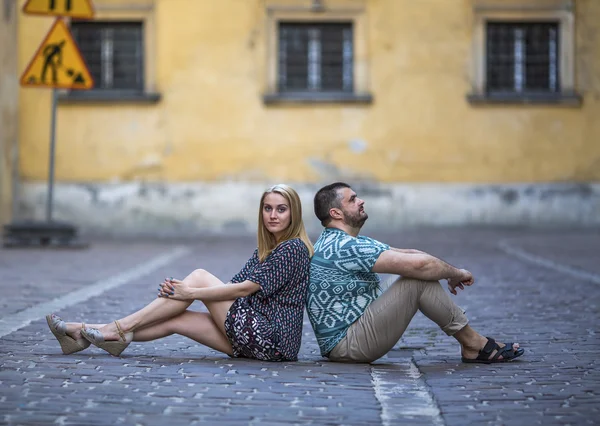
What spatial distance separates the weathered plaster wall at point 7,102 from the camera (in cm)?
1839

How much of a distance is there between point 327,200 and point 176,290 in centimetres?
95

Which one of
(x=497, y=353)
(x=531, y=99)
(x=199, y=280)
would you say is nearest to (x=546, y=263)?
(x=531, y=99)

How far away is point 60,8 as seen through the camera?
14820 mm

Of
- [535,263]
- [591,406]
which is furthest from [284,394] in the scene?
[535,263]

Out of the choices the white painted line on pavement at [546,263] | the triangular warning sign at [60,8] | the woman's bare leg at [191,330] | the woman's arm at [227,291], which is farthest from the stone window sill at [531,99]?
the woman's arm at [227,291]

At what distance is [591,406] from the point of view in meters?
4.96

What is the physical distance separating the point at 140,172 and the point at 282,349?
1329cm

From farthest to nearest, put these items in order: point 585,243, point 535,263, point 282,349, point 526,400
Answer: point 585,243 → point 535,263 → point 282,349 → point 526,400

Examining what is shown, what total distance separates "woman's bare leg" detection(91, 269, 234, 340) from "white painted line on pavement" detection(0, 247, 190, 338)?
1215 millimetres

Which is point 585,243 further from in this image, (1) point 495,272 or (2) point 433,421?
(2) point 433,421

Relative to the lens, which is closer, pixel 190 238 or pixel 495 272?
pixel 495 272

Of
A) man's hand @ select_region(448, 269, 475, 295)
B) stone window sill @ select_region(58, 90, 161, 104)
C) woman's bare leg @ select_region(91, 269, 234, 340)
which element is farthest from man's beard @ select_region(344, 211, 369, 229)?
stone window sill @ select_region(58, 90, 161, 104)

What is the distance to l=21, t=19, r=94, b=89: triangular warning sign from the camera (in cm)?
1458

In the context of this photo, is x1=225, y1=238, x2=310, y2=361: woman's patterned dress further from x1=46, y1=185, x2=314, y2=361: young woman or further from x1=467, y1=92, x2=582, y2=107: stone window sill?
x1=467, y1=92, x2=582, y2=107: stone window sill
